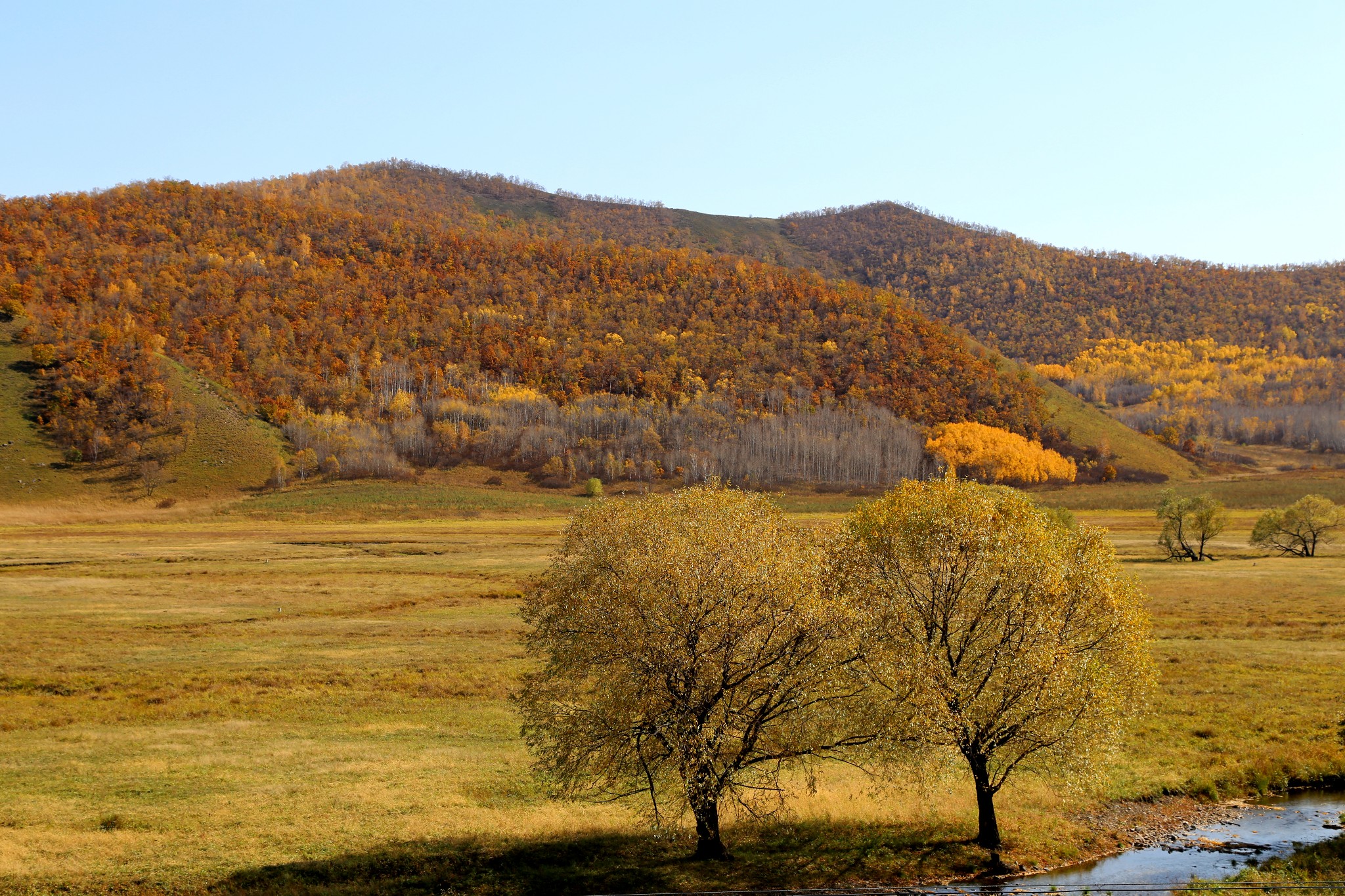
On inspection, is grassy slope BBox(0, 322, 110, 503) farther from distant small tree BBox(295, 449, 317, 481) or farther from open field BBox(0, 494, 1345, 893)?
open field BBox(0, 494, 1345, 893)

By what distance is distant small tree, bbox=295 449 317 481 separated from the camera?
18888cm

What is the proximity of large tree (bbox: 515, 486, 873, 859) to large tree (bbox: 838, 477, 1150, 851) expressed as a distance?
184 centimetres

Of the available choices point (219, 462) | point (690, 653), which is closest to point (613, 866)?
point (690, 653)

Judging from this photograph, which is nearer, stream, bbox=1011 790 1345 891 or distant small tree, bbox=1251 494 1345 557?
stream, bbox=1011 790 1345 891

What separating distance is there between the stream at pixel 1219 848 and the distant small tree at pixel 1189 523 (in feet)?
232

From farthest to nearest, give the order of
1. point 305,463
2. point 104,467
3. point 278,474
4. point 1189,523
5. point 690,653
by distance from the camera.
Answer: point 305,463, point 278,474, point 104,467, point 1189,523, point 690,653

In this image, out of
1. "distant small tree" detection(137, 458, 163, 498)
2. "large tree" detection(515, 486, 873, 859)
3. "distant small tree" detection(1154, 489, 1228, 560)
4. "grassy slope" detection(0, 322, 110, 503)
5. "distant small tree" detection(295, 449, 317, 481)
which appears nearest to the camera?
"large tree" detection(515, 486, 873, 859)

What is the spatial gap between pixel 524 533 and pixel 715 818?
99.3 metres

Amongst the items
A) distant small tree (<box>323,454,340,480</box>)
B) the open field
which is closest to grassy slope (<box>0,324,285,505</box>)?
distant small tree (<box>323,454,340,480</box>)

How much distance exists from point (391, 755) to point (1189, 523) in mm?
92038

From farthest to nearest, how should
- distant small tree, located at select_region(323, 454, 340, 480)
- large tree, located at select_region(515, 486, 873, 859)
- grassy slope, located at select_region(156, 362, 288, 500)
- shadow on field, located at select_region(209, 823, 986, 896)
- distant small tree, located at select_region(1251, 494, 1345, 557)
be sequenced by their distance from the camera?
distant small tree, located at select_region(323, 454, 340, 480) < grassy slope, located at select_region(156, 362, 288, 500) < distant small tree, located at select_region(1251, 494, 1345, 557) < large tree, located at select_region(515, 486, 873, 859) < shadow on field, located at select_region(209, 823, 986, 896)

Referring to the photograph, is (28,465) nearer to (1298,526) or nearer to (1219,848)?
(1219,848)

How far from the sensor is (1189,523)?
320 ft

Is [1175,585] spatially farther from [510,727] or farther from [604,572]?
[604,572]
